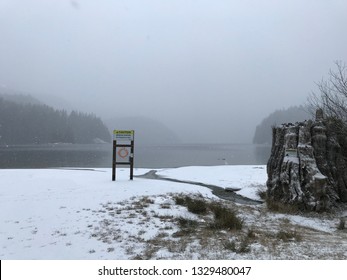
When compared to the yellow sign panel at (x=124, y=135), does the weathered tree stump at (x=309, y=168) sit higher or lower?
lower

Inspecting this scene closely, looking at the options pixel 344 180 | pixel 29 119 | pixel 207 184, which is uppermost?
pixel 29 119

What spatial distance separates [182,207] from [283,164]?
3.86 metres

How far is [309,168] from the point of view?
8.83 metres

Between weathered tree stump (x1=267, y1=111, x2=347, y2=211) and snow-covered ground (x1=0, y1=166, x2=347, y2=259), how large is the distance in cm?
71

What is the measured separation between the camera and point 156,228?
6.06m

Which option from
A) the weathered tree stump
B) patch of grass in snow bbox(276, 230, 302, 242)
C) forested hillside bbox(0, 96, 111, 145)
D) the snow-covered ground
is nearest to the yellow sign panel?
the snow-covered ground

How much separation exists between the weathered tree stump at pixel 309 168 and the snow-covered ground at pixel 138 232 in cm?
71

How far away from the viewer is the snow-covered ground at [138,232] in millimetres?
4648

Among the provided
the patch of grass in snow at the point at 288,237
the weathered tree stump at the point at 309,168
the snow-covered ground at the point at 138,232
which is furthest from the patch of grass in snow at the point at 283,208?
the patch of grass in snow at the point at 288,237

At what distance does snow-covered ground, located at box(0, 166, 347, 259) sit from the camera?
465 cm

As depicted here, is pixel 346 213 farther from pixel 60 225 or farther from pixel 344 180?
pixel 60 225

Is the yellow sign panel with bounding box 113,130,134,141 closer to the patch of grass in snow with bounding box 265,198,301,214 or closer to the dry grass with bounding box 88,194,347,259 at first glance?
the dry grass with bounding box 88,194,347,259

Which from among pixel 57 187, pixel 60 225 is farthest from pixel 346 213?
pixel 57 187

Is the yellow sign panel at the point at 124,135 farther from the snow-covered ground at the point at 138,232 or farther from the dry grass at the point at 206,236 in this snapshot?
the dry grass at the point at 206,236
